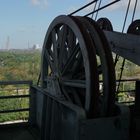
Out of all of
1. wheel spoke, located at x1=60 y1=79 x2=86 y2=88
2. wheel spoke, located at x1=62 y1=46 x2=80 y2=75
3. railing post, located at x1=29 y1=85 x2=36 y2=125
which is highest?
wheel spoke, located at x1=62 y1=46 x2=80 y2=75

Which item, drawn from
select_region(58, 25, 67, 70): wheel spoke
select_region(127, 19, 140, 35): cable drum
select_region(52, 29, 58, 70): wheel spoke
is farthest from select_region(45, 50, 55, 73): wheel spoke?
select_region(127, 19, 140, 35): cable drum

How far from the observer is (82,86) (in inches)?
181

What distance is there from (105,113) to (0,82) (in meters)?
2.46

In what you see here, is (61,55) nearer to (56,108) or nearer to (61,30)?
(61,30)

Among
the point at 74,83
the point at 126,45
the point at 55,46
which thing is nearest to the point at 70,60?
the point at 74,83

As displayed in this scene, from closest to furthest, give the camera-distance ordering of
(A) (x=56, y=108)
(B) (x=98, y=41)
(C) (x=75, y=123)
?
(C) (x=75, y=123) < (B) (x=98, y=41) < (A) (x=56, y=108)

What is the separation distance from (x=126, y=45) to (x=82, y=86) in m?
0.89

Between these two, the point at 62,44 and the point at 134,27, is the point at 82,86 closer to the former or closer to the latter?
the point at 62,44

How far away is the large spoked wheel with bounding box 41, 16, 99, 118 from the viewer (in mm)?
4250

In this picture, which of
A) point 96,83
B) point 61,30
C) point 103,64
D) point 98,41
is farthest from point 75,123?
point 61,30

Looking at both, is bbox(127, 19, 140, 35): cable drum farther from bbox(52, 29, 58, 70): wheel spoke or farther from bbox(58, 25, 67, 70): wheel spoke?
bbox(52, 29, 58, 70): wheel spoke

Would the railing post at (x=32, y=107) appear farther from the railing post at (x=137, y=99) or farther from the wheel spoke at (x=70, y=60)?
the railing post at (x=137, y=99)

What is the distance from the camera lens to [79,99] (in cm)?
494

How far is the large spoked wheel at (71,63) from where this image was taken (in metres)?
4.25
